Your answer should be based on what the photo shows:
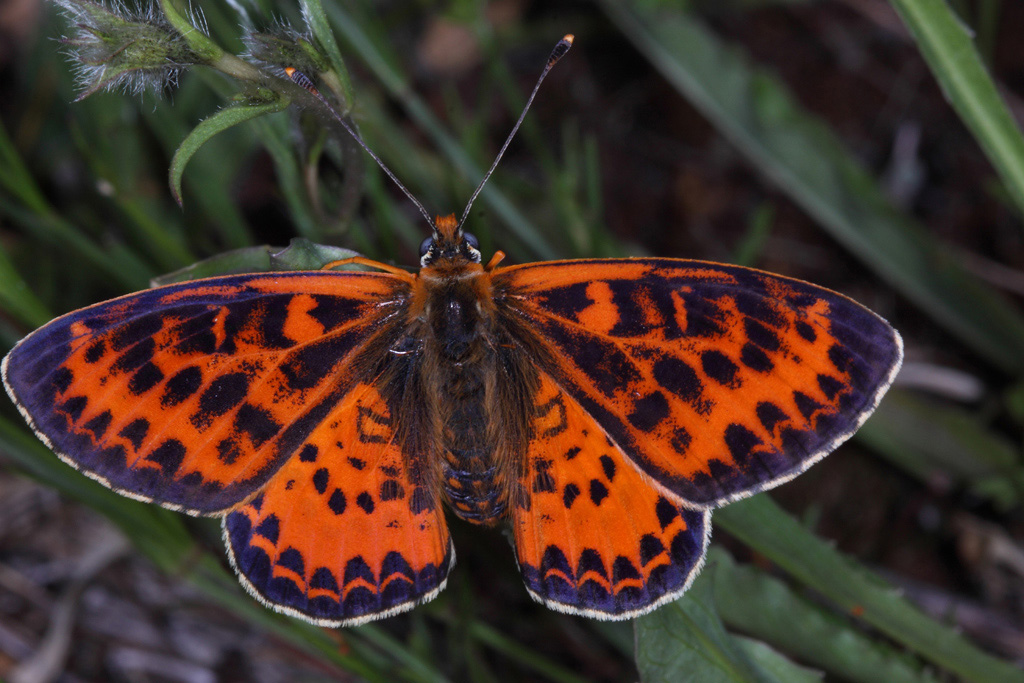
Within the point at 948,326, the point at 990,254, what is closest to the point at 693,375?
the point at 948,326

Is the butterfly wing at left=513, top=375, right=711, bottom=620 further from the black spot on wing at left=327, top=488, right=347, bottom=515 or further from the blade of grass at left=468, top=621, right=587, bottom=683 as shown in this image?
the blade of grass at left=468, top=621, right=587, bottom=683

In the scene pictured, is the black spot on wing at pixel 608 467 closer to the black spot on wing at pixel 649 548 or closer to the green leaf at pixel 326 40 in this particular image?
the black spot on wing at pixel 649 548

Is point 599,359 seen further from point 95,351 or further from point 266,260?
point 95,351

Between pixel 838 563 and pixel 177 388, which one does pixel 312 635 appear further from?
pixel 838 563

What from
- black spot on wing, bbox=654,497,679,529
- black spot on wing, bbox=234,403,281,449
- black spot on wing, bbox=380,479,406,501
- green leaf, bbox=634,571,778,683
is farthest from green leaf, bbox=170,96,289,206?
green leaf, bbox=634,571,778,683

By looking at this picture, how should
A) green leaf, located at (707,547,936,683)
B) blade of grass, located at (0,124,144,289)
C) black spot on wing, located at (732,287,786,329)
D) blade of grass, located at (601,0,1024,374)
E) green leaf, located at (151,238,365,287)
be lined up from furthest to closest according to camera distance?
blade of grass, located at (601,0,1024,374) → blade of grass, located at (0,124,144,289) → green leaf, located at (707,547,936,683) → green leaf, located at (151,238,365,287) → black spot on wing, located at (732,287,786,329)

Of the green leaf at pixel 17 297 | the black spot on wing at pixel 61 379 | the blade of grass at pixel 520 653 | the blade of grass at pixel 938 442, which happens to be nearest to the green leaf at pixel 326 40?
the black spot on wing at pixel 61 379

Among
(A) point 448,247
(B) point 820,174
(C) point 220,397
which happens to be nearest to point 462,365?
(A) point 448,247
